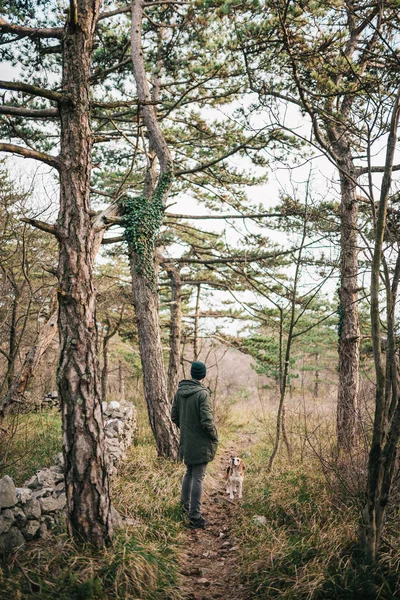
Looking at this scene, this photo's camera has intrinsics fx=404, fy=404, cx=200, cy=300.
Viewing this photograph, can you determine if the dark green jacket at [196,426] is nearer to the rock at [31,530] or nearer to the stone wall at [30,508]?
the stone wall at [30,508]

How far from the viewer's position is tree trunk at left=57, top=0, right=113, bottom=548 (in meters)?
3.57

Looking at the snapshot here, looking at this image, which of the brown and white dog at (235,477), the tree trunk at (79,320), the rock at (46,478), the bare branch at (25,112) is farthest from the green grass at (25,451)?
the bare branch at (25,112)

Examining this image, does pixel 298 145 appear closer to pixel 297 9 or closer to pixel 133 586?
pixel 297 9

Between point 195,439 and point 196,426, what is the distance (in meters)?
0.16

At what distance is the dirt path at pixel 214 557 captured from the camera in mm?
3719

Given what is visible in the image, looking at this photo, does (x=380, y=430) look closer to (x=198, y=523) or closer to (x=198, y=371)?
(x=198, y=371)

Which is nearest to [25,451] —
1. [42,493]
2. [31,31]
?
[42,493]

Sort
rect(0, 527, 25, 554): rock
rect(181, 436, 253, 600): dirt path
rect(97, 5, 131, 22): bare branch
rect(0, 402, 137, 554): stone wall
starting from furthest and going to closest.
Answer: rect(97, 5, 131, 22): bare branch < rect(181, 436, 253, 600): dirt path < rect(0, 402, 137, 554): stone wall < rect(0, 527, 25, 554): rock

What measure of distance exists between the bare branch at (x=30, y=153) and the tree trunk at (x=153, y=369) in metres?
3.54

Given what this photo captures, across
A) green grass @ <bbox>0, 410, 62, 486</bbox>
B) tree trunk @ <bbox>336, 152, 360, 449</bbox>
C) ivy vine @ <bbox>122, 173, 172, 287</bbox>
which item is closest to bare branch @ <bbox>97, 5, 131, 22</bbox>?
ivy vine @ <bbox>122, 173, 172, 287</bbox>

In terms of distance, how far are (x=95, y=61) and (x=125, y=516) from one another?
741 centimetres

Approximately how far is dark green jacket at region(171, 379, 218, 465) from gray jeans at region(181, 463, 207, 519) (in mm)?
115

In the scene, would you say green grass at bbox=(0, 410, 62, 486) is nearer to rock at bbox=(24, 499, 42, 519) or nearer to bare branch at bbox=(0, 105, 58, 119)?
rock at bbox=(24, 499, 42, 519)

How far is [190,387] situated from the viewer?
17.3ft
